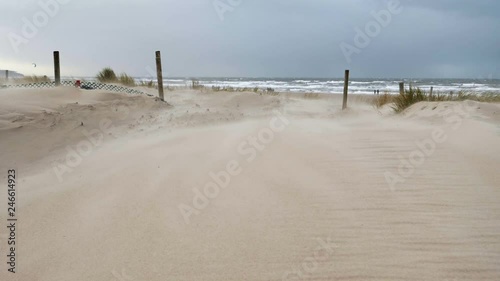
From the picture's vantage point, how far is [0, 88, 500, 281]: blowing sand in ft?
7.08

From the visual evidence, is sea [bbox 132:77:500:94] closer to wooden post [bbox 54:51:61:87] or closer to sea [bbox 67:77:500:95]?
sea [bbox 67:77:500:95]

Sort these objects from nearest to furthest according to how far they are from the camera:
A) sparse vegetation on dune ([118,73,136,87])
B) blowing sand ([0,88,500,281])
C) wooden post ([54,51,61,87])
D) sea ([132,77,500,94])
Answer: blowing sand ([0,88,500,281]) < wooden post ([54,51,61,87]) < sparse vegetation on dune ([118,73,136,87]) < sea ([132,77,500,94])

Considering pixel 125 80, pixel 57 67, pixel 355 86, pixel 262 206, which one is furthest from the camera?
pixel 355 86

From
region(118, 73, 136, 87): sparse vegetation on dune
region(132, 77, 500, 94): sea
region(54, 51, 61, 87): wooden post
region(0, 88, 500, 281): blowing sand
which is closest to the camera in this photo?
region(0, 88, 500, 281): blowing sand

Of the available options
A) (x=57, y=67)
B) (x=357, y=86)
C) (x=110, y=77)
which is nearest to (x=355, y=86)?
(x=357, y=86)

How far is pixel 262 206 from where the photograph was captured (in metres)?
2.87

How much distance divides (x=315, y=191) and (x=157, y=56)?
9.53m

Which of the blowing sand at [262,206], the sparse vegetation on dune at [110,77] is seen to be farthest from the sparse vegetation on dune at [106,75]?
the blowing sand at [262,206]

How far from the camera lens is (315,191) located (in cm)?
316

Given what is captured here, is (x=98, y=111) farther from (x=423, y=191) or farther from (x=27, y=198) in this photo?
(x=423, y=191)

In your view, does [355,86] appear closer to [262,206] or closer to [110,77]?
[110,77]

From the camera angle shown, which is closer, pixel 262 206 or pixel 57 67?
pixel 262 206

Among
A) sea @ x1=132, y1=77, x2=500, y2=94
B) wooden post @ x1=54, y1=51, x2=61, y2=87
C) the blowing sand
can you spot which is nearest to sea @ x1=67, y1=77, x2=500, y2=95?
sea @ x1=132, y1=77, x2=500, y2=94

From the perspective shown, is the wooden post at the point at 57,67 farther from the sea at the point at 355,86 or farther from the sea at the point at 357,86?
the sea at the point at 357,86
